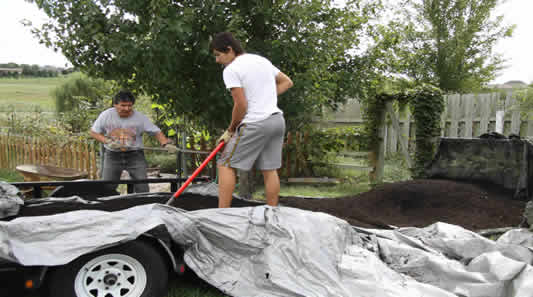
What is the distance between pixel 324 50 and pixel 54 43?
2860mm

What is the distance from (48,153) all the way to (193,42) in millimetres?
4543

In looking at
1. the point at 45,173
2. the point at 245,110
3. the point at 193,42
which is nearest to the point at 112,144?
the point at 193,42

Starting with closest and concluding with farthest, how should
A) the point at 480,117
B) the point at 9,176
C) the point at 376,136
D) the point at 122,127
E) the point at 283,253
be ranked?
the point at 283,253, the point at 122,127, the point at 480,117, the point at 376,136, the point at 9,176

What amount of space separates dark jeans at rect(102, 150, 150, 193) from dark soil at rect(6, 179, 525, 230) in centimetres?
50

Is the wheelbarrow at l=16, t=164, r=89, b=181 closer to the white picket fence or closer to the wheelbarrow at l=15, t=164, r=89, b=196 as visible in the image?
the wheelbarrow at l=15, t=164, r=89, b=196

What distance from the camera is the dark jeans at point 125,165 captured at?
160 inches

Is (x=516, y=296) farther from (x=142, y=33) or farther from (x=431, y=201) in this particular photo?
(x=142, y=33)

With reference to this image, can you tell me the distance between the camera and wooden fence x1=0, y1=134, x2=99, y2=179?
6430 mm

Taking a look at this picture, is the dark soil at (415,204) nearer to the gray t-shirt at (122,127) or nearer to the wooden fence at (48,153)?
the gray t-shirt at (122,127)

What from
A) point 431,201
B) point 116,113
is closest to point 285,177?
point 431,201

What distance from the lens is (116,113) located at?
4160mm

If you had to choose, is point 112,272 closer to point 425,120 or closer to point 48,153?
point 425,120

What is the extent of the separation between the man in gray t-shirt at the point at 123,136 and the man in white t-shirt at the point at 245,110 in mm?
1156

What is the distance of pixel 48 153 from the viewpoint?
7.11m
